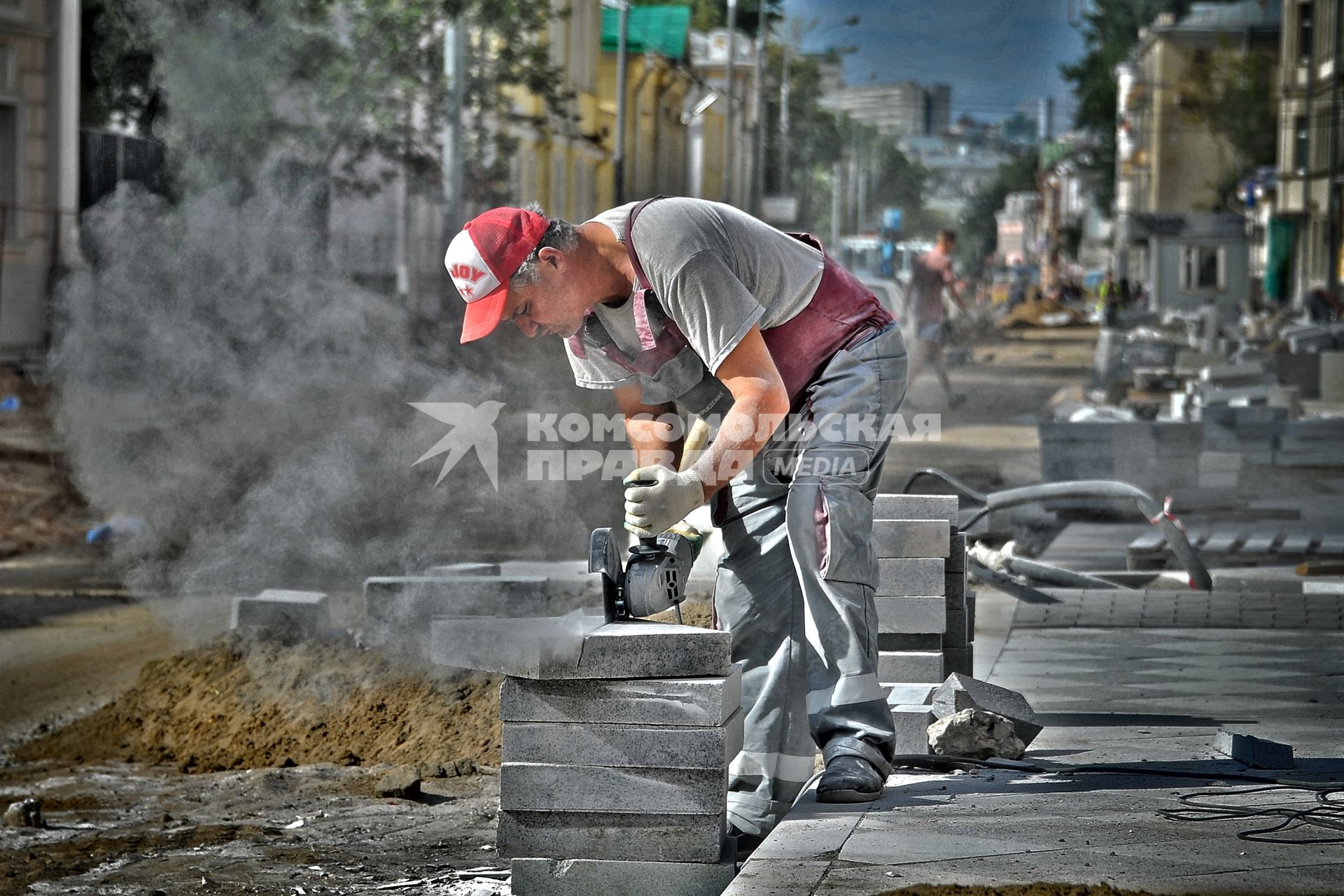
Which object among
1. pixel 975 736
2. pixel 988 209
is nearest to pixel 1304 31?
pixel 975 736

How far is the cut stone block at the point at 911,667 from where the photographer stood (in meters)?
4.55

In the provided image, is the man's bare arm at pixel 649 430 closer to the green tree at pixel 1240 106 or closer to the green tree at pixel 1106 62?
the green tree at pixel 1240 106

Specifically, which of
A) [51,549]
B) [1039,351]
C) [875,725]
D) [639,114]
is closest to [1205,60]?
[639,114]

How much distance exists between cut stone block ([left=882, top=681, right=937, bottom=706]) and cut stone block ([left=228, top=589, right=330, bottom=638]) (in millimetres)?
2780

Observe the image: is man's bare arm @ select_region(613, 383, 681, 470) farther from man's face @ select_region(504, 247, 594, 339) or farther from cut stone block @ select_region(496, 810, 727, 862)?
cut stone block @ select_region(496, 810, 727, 862)

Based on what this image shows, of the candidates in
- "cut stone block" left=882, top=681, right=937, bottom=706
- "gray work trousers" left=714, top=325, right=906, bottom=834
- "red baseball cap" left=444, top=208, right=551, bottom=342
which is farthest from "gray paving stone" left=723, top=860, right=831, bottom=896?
"red baseball cap" left=444, top=208, right=551, bottom=342

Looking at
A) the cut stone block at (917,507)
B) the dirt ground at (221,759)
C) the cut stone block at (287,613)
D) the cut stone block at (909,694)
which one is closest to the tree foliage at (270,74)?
the dirt ground at (221,759)

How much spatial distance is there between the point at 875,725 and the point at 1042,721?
49.4 inches

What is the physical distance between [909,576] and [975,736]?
47 centimetres

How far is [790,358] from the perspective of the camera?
3971 mm

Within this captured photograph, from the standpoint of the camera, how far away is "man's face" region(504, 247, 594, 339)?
3.70 meters

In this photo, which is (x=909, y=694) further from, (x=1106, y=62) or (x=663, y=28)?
(x=1106, y=62)

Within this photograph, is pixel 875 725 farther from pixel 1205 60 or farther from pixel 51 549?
pixel 1205 60

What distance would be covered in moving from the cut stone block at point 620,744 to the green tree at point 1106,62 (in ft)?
283
